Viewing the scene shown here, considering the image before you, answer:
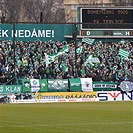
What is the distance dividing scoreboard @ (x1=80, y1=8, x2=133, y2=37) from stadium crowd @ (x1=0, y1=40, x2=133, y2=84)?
1.32 meters

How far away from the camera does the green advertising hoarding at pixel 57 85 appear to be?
47459mm

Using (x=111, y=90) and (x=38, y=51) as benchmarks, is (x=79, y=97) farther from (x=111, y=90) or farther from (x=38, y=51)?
(x=38, y=51)

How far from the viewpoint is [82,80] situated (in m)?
48.3

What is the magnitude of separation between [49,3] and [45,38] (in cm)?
3682

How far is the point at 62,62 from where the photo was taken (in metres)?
52.3

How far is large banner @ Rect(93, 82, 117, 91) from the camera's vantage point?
48688 millimetres

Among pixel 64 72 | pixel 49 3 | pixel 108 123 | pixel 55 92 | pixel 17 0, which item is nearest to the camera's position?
pixel 108 123

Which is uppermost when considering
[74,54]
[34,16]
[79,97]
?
[34,16]

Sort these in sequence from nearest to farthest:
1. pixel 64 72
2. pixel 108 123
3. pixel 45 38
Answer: pixel 108 123
pixel 64 72
pixel 45 38

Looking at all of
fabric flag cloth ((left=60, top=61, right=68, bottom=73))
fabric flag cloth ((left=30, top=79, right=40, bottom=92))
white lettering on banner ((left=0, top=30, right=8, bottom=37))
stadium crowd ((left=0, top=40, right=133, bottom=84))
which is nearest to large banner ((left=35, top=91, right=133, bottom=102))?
fabric flag cloth ((left=30, top=79, right=40, bottom=92))

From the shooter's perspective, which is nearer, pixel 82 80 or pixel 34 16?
pixel 82 80

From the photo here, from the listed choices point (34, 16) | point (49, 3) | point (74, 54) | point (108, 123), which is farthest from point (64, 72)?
point (49, 3)

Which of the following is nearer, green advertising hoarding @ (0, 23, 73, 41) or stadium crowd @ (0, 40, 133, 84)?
stadium crowd @ (0, 40, 133, 84)

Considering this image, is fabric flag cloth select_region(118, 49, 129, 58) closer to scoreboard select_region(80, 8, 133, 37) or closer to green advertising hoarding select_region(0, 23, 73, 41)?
scoreboard select_region(80, 8, 133, 37)
